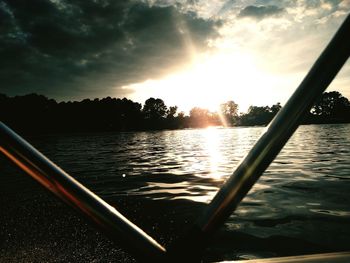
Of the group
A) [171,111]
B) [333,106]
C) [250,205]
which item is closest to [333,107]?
[333,106]

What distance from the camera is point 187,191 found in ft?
31.8

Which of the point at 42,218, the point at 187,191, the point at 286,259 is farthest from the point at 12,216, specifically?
the point at 286,259

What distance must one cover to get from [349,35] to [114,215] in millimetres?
643

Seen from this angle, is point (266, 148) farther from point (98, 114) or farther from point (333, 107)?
point (333, 107)

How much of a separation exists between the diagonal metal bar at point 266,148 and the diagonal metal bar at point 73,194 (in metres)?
0.10

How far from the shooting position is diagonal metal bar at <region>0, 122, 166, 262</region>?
1.94ft

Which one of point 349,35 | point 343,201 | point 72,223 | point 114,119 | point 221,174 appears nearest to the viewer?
point 349,35

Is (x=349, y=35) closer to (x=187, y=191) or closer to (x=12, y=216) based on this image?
(x=12, y=216)

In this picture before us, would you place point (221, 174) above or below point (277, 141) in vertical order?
below

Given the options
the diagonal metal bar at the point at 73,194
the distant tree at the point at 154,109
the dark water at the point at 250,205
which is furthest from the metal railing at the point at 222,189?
the distant tree at the point at 154,109

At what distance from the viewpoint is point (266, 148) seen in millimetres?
612

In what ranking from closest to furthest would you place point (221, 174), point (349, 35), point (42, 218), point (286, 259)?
point (349, 35), point (286, 259), point (42, 218), point (221, 174)

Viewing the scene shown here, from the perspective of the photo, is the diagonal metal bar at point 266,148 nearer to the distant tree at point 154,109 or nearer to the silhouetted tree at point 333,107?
the distant tree at point 154,109

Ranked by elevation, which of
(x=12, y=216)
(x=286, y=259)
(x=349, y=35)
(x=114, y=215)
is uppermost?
(x=349, y=35)
